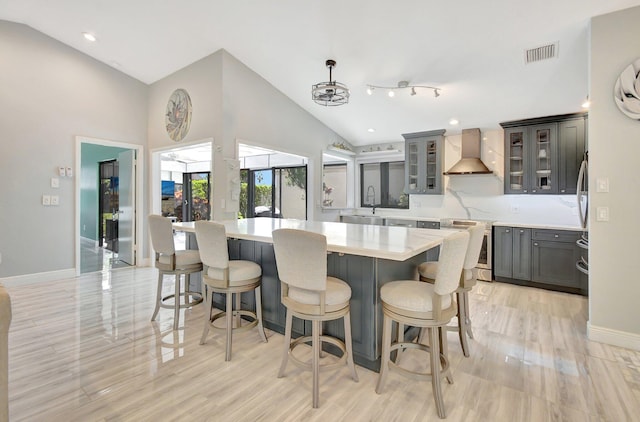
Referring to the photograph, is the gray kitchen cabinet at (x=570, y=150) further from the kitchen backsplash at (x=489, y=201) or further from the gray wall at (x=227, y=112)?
the gray wall at (x=227, y=112)

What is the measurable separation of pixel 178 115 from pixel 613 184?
5.63m

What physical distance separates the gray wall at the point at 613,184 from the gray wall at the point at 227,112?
4.04 m

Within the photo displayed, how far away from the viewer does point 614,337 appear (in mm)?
2643

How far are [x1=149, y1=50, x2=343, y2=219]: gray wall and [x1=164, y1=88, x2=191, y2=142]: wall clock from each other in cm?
12

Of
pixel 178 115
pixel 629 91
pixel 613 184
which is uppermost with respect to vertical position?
pixel 178 115

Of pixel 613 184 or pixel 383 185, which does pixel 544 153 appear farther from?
pixel 383 185

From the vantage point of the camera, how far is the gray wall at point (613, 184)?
2.60 metres

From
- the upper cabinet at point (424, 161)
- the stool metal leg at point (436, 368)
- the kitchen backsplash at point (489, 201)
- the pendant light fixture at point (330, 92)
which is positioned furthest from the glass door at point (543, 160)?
the stool metal leg at point (436, 368)

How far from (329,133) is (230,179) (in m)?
2.72

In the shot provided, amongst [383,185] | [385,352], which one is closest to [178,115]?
[383,185]

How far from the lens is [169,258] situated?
291 cm

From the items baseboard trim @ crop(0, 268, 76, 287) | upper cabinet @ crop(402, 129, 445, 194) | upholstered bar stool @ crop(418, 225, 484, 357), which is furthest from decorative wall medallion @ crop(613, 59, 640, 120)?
baseboard trim @ crop(0, 268, 76, 287)

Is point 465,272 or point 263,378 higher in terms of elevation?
point 465,272

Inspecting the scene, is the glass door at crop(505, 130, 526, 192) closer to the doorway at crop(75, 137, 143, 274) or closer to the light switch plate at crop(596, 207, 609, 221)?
the light switch plate at crop(596, 207, 609, 221)
